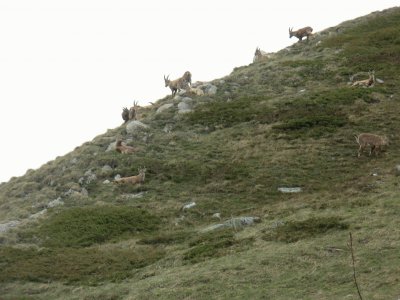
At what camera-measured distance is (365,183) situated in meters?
22.5

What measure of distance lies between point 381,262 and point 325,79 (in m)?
27.2

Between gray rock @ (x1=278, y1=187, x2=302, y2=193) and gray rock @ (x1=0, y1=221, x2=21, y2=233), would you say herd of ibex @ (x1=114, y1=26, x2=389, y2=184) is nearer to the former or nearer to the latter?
gray rock @ (x1=278, y1=187, x2=302, y2=193)

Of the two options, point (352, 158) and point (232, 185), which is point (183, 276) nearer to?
point (232, 185)

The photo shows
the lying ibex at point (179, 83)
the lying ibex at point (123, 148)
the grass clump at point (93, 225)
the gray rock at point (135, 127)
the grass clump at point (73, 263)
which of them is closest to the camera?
the grass clump at point (73, 263)

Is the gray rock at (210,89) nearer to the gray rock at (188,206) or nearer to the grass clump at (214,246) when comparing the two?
the gray rock at (188,206)

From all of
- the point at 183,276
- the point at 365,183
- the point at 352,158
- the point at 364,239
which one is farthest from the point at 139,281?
the point at 352,158

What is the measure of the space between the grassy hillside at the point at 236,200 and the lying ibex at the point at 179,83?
4.84 feet

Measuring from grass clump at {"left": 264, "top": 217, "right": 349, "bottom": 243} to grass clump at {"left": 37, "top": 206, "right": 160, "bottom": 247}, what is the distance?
6.19 m

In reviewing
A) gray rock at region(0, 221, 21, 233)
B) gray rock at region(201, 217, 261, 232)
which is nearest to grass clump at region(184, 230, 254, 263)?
gray rock at region(201, 217, 261, 232)

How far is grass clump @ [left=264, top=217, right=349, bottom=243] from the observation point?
17.0 m

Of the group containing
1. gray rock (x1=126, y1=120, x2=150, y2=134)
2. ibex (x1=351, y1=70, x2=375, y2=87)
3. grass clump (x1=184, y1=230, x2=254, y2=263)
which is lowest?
grass clump (x1=184, y1=230, x2=254, y2=263)

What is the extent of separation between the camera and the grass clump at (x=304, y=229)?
16953 millimetres

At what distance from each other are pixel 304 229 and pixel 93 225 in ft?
29.3

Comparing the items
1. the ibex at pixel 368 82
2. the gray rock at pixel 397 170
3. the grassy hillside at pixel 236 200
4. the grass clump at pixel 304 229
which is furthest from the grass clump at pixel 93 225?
the ibex at pixel 368 82
